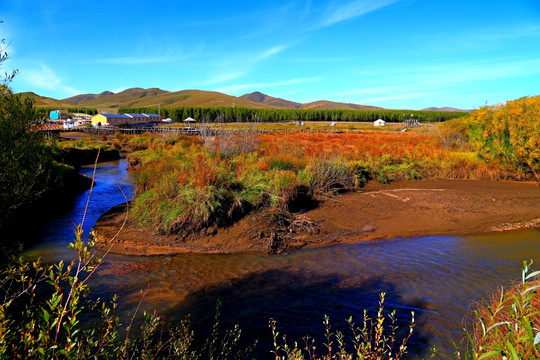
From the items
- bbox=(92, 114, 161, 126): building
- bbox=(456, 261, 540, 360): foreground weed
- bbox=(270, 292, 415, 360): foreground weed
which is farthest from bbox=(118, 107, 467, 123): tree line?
bbox=(456, 261, 540, 360): foreground weed

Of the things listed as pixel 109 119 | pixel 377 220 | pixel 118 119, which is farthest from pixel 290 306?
pixel 118 119

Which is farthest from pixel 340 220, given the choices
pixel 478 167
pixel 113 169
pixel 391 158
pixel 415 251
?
pixel 113 169

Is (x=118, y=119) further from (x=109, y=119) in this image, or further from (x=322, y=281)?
(x=322, y=281)

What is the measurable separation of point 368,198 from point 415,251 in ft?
14.4

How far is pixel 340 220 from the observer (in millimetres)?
11898

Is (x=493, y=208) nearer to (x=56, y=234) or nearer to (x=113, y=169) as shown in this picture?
(x=56, y=234)

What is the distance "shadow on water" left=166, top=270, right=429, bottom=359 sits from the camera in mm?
5902

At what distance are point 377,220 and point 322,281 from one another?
518 centimetres

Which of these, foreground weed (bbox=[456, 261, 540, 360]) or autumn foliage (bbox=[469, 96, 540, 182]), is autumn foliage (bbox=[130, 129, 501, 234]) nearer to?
autumn foliage (bbox=[469, 96, 540, 182])

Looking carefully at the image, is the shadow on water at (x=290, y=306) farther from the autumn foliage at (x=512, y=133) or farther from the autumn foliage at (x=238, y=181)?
the autumn foliage at (x=512, y=133)

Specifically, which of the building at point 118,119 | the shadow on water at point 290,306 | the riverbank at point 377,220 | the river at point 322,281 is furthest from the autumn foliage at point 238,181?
the building at point 118,119

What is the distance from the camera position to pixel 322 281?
7906 mm

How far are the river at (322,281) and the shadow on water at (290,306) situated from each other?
2cm

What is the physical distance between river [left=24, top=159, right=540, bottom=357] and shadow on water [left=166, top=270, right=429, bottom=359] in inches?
0.8
